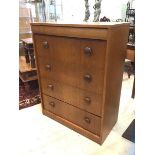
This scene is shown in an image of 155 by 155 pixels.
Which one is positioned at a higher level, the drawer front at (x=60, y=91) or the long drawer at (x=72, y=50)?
the long drawer at (x=72, y=50)

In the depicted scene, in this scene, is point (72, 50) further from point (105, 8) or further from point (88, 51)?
point (105, 8)

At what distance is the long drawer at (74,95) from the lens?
1.40m

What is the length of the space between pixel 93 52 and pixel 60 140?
931 millimetres

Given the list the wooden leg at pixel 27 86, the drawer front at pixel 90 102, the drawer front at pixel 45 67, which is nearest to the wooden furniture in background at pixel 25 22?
the wooden leg at pixel 27 86

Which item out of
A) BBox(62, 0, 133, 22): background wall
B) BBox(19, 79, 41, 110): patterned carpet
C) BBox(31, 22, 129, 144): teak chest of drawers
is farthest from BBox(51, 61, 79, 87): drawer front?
BBox(62, 0, 133, 22): background wall

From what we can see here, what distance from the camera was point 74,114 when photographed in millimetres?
1641

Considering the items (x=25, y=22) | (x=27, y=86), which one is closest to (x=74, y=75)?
(x=27, y=86)

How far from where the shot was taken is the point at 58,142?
1.56 metres

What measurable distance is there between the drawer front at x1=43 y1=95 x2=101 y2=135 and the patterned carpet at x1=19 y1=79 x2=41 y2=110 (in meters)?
0.37

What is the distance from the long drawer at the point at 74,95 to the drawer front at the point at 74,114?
0.19ft

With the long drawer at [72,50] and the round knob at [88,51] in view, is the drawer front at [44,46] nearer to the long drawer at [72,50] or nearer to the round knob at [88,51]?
the long drawer at [72,50]
